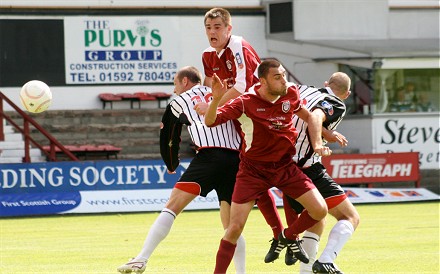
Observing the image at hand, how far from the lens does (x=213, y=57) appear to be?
10570 millimetres

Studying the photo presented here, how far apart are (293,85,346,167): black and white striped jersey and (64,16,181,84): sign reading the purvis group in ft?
75.6

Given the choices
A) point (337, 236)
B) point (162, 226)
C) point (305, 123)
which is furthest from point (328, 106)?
point (162, 226)

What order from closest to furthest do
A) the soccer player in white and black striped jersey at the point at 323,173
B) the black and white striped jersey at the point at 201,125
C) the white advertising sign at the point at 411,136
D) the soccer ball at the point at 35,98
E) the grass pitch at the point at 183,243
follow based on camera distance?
1. the soccer player in white and black striped jersey at the point at 323,173
2. the black and white striped jersey at the point at 201,125
3. the grass pitch at the point at 183,243
4. the soccer ball at the point at 35,98
5. the white advertising sign at the point at 411,136

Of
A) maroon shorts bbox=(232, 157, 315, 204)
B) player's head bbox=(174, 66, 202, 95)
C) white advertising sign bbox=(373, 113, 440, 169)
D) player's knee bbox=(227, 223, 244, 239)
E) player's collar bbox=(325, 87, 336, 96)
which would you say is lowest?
white advertising sign bbox=(373, 113, 440, 169)

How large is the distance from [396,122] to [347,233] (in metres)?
21.8

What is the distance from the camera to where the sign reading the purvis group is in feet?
108

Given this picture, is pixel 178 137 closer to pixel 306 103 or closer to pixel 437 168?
pixel 306 103

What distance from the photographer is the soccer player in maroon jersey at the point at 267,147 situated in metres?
9.54

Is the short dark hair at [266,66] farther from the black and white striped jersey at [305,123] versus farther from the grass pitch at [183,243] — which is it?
the grass pitch at [183,243]

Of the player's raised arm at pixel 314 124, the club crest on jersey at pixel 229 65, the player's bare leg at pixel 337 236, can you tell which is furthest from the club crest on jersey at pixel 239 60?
the player's bare leg at pixel 337 236

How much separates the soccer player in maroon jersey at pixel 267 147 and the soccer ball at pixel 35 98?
18.9 feet

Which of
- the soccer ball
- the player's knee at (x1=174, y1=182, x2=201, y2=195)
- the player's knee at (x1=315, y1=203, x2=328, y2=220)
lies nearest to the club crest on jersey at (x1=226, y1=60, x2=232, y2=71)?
the player's knee at (x1=174, y1=182, x2=201, y2=195)

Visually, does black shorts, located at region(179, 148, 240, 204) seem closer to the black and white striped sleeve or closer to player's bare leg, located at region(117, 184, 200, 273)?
player's bare leg, located at region(117, 184, 200, 273)

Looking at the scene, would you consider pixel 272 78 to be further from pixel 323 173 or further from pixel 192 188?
pixel 192 188
